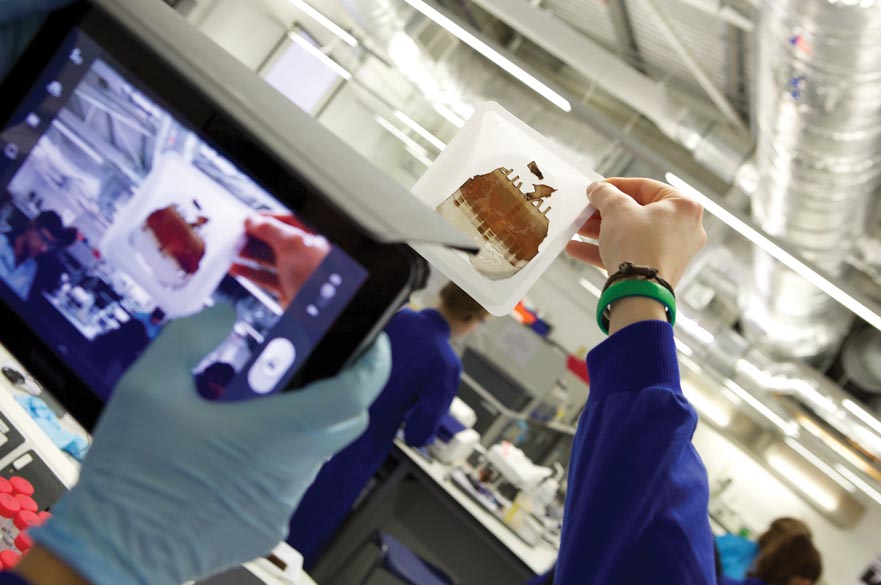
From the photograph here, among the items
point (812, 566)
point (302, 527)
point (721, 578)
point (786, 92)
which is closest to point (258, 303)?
point (721, 578)

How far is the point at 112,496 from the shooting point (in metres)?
0.84

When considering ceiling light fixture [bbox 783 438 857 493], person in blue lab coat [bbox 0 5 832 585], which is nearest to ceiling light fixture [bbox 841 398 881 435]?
ceiling light fixture [bbox 783 438 857 493]

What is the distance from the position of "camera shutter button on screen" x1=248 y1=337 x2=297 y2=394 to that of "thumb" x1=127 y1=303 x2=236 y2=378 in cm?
5

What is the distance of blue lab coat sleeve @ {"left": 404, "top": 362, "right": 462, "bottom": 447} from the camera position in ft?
11.1

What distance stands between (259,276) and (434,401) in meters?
2.64

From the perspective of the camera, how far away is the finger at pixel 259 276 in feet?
2.74

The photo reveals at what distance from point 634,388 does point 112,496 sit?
0.63 meters

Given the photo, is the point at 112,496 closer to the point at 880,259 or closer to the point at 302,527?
the point at 302,527

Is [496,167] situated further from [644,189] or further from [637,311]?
[637,311]

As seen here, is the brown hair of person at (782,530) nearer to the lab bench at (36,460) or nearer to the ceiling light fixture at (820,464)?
the lab bench at (36,460)

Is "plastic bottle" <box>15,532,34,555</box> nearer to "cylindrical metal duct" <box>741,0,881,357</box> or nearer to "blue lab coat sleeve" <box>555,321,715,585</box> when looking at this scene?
"blue lab coat sleeve" <box>555,321,715,585</box>

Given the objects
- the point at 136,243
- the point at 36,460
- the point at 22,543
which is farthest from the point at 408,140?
the point at 136,243

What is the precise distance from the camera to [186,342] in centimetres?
82

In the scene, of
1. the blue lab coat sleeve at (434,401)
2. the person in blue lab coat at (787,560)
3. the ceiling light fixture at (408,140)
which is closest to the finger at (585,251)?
the blue lab coat sleeve at (434,401)
